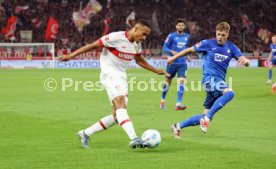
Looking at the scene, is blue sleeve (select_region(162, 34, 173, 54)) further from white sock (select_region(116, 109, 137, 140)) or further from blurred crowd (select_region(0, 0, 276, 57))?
blurred crowd (select_region(0, 0, 276, 57))

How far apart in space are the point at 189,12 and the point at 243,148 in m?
49.5

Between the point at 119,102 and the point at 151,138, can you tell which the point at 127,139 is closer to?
the point at 119,102

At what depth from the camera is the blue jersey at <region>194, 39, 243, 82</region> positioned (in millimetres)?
12422

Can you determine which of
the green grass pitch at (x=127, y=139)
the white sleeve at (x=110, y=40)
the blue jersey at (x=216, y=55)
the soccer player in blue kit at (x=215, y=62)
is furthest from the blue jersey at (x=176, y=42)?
the white sleeve at (x=110, y=40)

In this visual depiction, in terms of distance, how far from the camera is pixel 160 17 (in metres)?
58.0

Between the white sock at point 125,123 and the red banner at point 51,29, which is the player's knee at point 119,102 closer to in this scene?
the white sock at point 125,123

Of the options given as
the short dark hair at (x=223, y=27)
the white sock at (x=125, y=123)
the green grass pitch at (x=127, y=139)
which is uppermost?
the short dark hair at (x=223, y=27)

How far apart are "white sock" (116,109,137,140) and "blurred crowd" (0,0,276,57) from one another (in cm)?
4170

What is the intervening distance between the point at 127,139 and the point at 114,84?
1577mm

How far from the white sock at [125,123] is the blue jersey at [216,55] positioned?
109 inches

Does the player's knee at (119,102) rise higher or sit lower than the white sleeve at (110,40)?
lower

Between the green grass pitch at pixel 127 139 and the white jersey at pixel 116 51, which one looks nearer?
the green grass pitch at pixel 127 139

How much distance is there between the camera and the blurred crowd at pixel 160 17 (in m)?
54.0

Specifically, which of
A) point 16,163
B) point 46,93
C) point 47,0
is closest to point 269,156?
point 16,163
